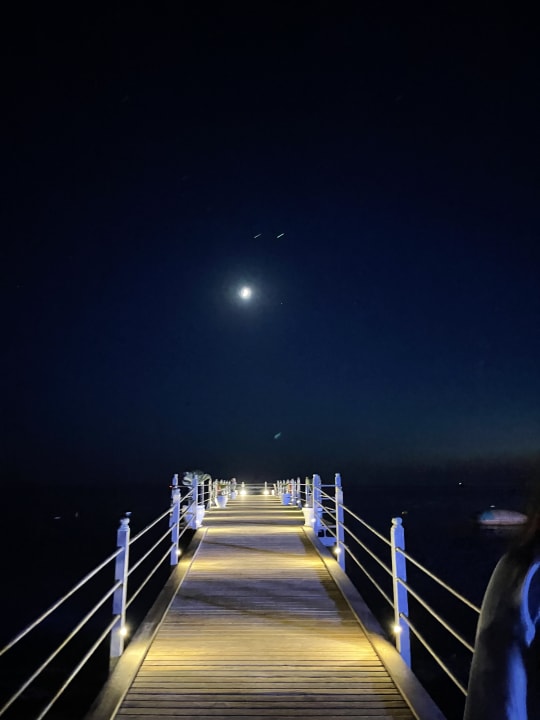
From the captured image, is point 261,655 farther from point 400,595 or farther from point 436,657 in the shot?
point 436,657

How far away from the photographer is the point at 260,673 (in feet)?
12.3

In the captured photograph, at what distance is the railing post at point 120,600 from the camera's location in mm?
4082

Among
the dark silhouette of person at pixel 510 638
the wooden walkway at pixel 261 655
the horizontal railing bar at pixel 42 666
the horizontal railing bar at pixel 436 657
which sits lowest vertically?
the wooden walkway at pixel 261 655

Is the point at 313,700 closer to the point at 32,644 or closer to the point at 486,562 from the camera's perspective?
the point at 32,644

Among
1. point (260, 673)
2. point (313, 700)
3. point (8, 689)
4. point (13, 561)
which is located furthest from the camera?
point (13, 561)

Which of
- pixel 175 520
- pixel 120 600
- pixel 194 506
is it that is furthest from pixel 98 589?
pixel 120 600

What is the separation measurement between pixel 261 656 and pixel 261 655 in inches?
0.9

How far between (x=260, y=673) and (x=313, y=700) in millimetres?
551

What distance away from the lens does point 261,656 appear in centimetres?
407

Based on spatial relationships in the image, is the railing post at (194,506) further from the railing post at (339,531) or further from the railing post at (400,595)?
the railing post at (400,595)

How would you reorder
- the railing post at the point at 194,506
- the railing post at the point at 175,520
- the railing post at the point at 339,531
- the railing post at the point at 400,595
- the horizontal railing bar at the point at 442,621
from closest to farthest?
the horizontal railing bar at the point at 442,621 → the railing post at the point at 400,595 → the railing post at the point at 339,531 → the railing post at the point at 175,520 → the railing post at the point at 194,506

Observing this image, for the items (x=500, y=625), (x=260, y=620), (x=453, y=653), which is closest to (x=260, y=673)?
(x=260, y=620)

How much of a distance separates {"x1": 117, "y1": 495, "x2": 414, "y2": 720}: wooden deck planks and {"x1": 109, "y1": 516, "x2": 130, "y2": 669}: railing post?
0.28 m

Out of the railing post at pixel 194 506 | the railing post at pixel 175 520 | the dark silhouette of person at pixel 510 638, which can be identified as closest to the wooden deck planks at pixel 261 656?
the railing post at pixel 175 520
